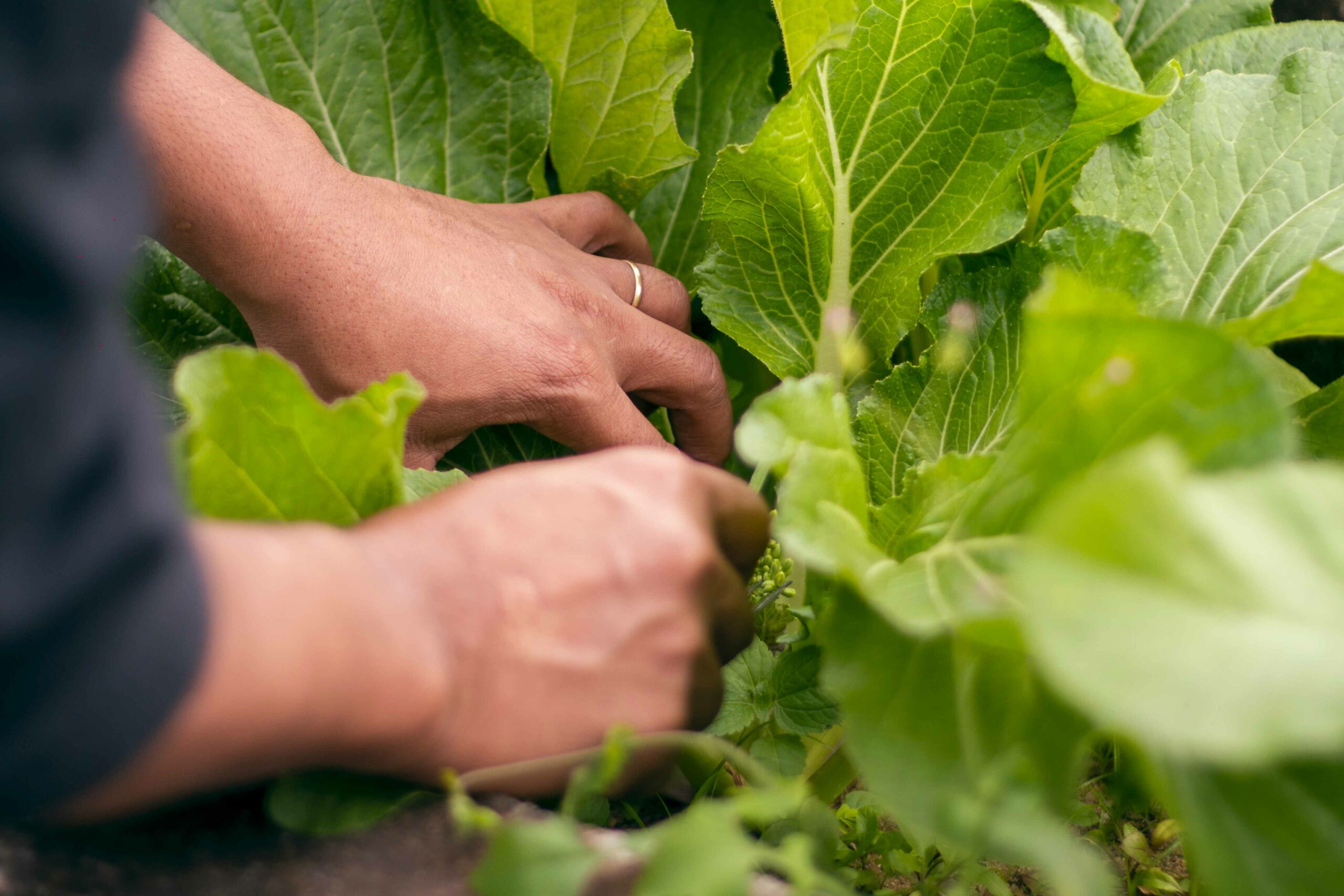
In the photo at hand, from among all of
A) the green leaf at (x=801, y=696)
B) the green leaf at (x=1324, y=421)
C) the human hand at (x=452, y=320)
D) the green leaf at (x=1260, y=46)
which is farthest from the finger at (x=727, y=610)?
Answer: the green leaf at (x=1260, y=46)

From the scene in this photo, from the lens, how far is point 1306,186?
822 millimetres

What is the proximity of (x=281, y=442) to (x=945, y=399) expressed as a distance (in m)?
0.57

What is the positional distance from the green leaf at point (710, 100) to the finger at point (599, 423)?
23cm

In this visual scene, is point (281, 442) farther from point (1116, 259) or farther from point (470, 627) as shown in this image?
point (1116, 259)

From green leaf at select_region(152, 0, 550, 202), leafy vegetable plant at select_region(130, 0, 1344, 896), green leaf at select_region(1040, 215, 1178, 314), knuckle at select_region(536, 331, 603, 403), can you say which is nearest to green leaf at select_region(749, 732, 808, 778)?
leafy vegetable plant at select_region(130, 0, 1344, 896)

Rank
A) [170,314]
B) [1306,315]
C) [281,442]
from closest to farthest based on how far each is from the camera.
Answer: [281,442] < [1306,315] < [170,314]

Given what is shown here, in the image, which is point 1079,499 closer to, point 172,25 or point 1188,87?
point 1188,87

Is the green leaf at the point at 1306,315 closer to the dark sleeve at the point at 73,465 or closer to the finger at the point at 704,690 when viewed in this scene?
the finger at the point at 704,690

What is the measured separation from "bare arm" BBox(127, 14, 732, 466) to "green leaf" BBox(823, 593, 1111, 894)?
441 millimetres

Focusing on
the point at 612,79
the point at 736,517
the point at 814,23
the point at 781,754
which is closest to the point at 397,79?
the point at 612,79

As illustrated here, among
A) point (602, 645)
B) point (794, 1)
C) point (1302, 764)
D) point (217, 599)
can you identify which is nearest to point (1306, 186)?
point (794, 1)

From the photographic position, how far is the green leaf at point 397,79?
99cm

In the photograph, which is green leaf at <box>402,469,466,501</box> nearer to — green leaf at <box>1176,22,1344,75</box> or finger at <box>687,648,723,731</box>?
finger at <box>687,648,723,731</box>

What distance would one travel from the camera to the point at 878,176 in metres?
0.92
